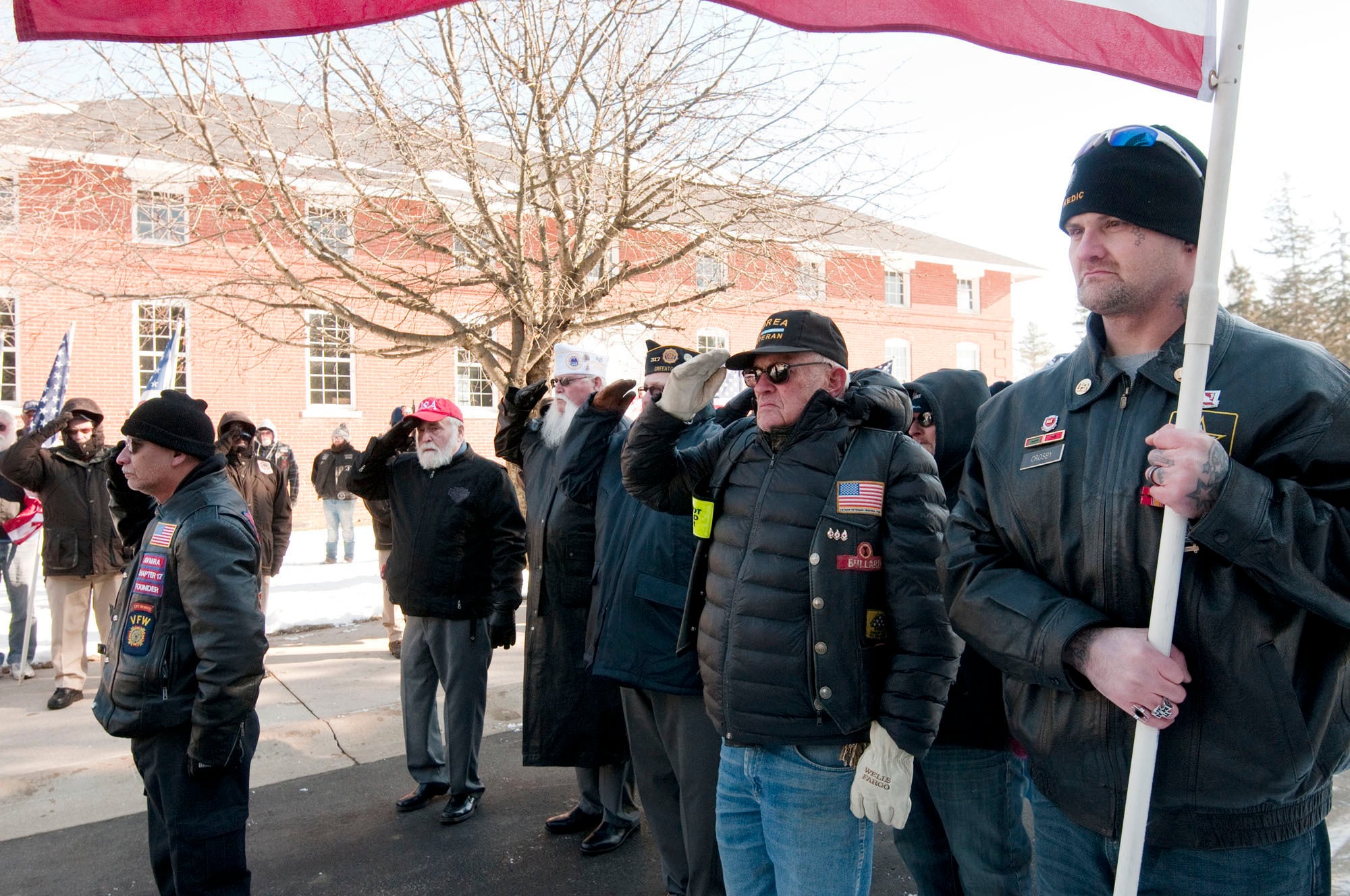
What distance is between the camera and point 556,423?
4855 millimetres

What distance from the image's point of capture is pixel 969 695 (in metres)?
2.92

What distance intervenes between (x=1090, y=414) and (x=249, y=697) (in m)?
2.88

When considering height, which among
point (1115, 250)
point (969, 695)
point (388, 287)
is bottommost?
point (969, 695)

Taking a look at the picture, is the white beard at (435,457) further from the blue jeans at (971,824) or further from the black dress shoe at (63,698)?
the black dress shoe at (63,698)

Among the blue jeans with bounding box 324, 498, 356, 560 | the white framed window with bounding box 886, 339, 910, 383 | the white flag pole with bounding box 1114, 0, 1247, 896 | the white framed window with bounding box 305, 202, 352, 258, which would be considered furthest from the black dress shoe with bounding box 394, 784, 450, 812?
the white framed window with bounding box 886, 339, 910, 383

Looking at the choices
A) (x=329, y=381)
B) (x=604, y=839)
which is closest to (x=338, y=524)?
(x=329, y=381)

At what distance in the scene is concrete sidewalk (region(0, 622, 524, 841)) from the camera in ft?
16.0

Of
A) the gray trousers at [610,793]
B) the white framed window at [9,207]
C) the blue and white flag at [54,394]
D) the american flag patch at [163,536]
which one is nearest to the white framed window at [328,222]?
the blue and white flag at [54,394]

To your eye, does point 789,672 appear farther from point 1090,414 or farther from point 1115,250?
point 1115,250

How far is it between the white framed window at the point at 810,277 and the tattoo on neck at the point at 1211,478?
29.0 feet

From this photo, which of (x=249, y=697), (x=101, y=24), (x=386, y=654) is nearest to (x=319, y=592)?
(x=386, y=654)

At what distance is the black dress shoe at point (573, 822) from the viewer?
4566 millimetres

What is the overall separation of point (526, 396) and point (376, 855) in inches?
98.7

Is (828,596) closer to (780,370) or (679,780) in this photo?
(780,370)
